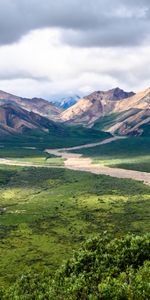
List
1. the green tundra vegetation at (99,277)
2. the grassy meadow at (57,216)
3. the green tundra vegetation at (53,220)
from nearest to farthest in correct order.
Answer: the green tundra vegetation at (99,277) < the green tundra vegetation at (53,220) < the grassy meadow at (57,216)

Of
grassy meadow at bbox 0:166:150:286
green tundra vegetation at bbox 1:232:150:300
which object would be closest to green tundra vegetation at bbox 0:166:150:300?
grassy meadow at bbox 0:166:150:286

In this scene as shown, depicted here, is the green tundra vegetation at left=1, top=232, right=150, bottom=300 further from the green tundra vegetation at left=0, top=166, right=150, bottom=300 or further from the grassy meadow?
the grassy meadow

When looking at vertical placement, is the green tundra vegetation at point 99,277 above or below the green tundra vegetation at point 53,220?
above

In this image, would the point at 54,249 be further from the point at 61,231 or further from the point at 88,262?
the point at 88,262

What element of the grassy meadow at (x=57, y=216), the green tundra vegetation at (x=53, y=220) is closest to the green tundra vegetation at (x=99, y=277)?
the green tundra vegetation at (x=53, y=220)

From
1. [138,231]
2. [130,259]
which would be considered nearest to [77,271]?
[130,259]

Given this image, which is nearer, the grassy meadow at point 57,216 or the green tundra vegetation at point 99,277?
the green tundra vegetation at point 99,277

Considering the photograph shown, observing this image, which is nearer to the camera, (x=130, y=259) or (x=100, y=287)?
(x=100, y=287)

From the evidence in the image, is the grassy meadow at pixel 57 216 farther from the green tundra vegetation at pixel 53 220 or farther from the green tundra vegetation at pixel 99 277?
the green tundra vegetation at pixel 99 277

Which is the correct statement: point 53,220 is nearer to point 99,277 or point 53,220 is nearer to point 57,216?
point 57,216
